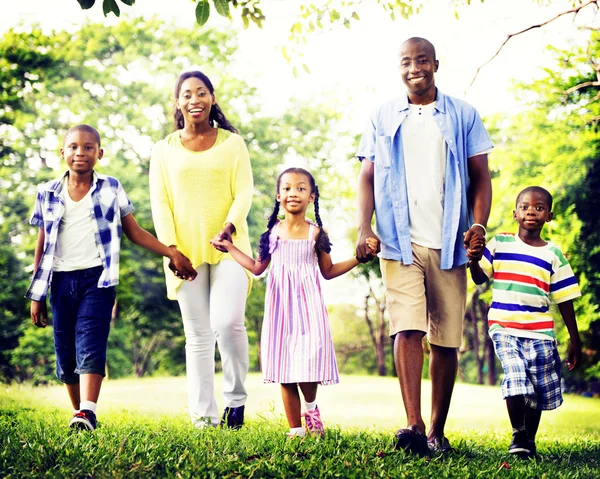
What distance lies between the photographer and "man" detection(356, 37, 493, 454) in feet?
13.1

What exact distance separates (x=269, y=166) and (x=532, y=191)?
38.0ft

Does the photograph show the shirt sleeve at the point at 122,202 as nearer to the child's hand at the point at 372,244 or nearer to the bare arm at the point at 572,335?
the child's hand at the point at 372,244

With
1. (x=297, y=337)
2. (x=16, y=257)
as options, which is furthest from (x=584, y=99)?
(x=16, y=257)

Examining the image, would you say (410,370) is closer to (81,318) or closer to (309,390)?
(309,390)

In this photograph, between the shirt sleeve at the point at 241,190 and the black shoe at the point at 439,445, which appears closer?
the black shoe at the point at 439,445

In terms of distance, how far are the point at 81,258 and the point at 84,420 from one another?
34.5 inches

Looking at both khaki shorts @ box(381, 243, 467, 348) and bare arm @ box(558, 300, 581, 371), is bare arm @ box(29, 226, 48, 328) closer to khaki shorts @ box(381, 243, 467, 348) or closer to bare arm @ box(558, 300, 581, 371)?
khaki shorts @ box(381, 243, 467, 348)

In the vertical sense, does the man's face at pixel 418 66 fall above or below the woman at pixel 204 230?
above

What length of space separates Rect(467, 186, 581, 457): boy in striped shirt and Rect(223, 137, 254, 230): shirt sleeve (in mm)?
1351

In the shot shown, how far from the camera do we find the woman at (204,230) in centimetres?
462

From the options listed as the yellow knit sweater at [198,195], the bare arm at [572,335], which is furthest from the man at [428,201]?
the yellow knit sweater at [198,195]

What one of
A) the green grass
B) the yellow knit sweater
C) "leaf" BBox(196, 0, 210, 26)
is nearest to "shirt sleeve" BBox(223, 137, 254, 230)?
the yellow knit sweater

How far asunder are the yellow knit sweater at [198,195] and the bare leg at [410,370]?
3.81 feet

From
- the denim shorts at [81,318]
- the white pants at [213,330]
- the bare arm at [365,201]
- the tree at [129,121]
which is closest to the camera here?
the bare arm at [365,201]
